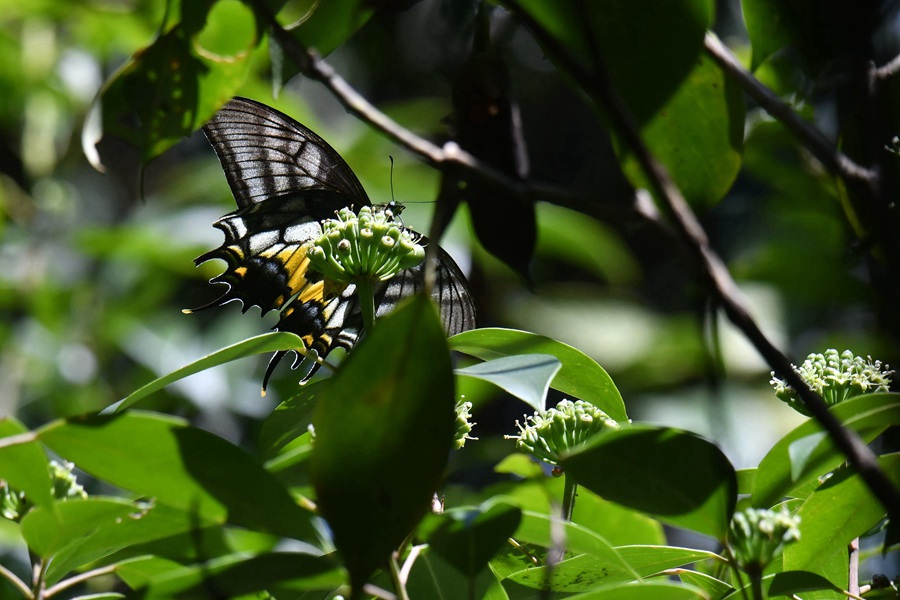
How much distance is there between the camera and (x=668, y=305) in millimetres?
3879

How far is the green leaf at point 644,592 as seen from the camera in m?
0.51

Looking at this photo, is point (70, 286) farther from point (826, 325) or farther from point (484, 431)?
point (826, 325)

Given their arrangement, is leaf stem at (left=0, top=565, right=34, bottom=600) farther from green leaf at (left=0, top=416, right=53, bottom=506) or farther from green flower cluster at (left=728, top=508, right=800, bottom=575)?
green flower cluster at (left=728, top=508, right=800, bottom=575)

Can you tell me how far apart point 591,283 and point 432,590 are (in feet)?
12.9

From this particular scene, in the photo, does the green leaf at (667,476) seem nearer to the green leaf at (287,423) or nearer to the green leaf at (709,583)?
the green leaf at (709,583)

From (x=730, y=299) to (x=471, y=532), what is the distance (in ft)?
0.70

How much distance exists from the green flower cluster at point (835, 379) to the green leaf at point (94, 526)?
0.56m

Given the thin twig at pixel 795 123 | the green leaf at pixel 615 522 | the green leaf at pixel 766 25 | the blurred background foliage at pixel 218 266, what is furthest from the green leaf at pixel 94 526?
the blurred background foliage at pixel 218 266

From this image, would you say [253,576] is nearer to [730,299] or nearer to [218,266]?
[730,299]

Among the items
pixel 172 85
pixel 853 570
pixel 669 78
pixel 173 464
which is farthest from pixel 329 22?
pixel 853 570

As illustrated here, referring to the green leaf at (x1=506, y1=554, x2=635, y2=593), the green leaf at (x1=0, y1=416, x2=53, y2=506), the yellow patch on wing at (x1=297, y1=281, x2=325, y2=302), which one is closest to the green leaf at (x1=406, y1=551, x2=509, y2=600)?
the green leaf at (x1=506, y1=554, x2=635, y2=593)

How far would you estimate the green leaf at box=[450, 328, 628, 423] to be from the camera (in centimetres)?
70

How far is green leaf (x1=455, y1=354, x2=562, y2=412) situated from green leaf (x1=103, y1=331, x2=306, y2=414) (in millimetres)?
171

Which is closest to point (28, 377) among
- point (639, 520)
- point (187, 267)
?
point (187, 267)
